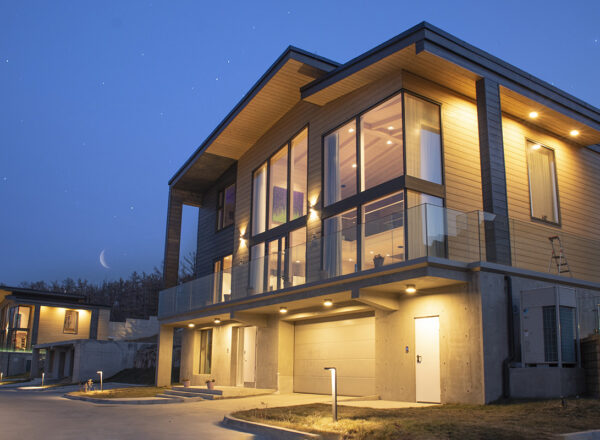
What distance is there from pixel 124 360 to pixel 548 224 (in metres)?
25.8

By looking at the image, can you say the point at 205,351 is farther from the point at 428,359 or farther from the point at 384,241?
the point at 384,241

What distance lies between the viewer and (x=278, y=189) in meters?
21.5

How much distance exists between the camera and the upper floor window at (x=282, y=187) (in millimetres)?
20078

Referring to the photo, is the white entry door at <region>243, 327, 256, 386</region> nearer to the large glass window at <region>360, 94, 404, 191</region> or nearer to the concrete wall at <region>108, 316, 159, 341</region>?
the large glass window at <region>360, 94, 404, 191</region>

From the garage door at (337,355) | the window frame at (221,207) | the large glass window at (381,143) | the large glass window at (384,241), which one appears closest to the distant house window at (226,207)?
the window frame at (221,207)

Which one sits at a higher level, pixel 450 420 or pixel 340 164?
pixel 340 164

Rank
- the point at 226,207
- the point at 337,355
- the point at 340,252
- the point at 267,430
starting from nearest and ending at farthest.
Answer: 1. the point at 267,430
2. the point at 340,252
3. the point at 337,355
4. the point at 226,207

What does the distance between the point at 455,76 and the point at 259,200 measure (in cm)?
975

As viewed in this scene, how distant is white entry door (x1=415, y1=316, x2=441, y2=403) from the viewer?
13336 mm

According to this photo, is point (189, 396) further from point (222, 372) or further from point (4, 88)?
point (4, 88)

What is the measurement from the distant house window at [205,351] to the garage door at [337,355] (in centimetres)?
658

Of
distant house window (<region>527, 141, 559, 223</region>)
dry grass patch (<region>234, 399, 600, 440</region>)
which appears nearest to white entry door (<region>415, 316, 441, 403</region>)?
dry grass patch (<region>234, 399, 600, 440</region>)

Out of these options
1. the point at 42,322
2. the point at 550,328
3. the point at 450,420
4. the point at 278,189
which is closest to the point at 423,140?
the point at 550,328

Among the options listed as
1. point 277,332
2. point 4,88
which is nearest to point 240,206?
point 277,332
